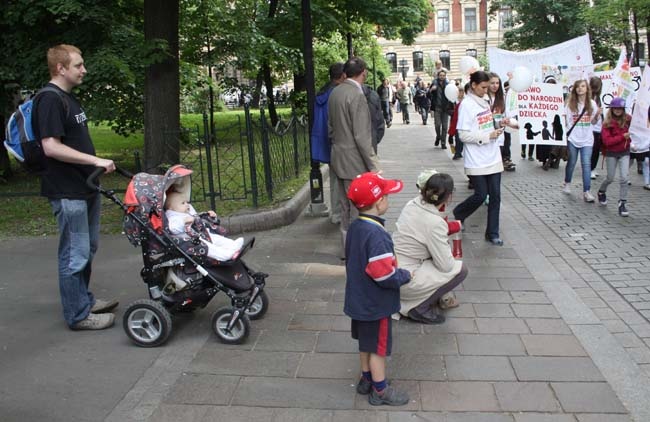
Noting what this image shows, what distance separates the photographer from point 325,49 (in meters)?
24.5

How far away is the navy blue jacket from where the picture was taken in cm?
361

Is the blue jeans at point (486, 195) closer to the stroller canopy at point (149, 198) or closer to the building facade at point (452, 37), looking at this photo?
the stroller canopy at point (149, 198)

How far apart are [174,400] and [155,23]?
7.39 meters

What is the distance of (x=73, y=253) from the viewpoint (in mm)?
4891

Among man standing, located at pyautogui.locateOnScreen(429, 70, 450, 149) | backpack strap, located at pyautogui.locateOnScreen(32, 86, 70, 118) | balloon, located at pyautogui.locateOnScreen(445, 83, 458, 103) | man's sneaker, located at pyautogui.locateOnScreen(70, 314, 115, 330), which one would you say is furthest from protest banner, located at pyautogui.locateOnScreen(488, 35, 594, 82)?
man's sneaker, located at pyautogui.locateOnScreen(70, 314, 115, 330)

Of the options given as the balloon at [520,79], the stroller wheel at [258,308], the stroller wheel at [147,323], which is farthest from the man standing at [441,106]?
the stroller wheel at [147,323]

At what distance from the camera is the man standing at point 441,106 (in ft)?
51.5

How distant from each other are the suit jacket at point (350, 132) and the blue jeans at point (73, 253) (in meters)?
2.54

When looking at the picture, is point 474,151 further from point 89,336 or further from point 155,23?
point 155,23

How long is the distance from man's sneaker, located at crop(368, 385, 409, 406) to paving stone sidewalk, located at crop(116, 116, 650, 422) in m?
0.04

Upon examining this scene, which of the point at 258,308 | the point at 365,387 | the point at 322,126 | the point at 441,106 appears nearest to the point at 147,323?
the point at 258,308

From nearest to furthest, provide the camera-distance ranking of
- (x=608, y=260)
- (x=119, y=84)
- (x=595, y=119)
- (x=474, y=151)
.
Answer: (x=608, y=260), (x=474, y=151), (x=595, y=119), (x=119, y=84)

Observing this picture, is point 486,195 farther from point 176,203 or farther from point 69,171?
point 69,171

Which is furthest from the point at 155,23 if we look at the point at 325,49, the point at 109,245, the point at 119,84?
the point at 325,49
